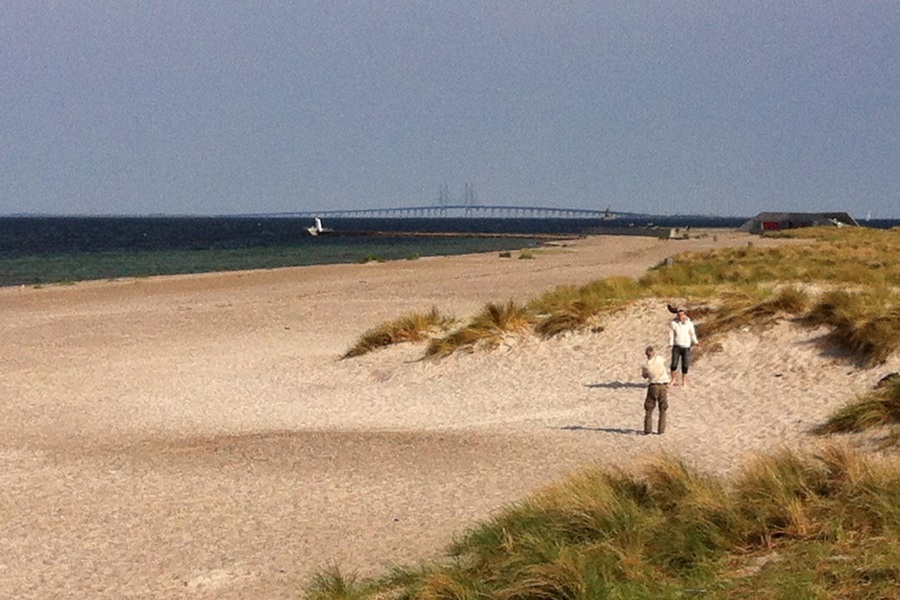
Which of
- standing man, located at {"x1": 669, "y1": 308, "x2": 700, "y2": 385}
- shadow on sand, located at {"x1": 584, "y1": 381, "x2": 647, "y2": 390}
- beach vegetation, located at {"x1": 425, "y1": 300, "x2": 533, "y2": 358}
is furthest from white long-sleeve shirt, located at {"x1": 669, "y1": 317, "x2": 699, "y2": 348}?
beach vegetation, located at {"x1": 425, "y1": 300, "x2": 533, "y2": 358}

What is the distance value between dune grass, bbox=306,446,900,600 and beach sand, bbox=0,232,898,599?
0.98m

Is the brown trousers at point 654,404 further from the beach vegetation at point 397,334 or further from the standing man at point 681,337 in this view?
the beach vegetation at point 397,334

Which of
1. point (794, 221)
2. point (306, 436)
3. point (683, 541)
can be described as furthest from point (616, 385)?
point (794, 221)

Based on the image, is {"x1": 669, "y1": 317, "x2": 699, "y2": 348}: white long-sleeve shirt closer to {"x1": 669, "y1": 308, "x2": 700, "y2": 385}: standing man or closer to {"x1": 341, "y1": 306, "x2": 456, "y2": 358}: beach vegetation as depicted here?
{"x1": 669, "y1": 308, "x2": 700, "y2": 385}: standing man

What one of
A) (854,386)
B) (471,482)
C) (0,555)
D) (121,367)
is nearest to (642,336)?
(854,386)

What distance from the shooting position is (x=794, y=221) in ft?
293

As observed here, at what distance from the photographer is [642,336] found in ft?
54.7

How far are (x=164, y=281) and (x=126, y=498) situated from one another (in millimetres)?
33440

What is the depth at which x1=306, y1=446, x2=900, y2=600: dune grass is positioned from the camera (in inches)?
233

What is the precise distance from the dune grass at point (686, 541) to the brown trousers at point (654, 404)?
3.59 meters

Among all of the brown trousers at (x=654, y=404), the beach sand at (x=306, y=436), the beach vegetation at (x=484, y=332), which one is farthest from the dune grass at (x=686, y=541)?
the beach vegetation at (x=484, y=332)

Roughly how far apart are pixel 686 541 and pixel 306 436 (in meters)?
6.66

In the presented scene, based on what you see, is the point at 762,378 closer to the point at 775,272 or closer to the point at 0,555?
the point at 0,555

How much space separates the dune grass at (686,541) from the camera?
5.91 metres
